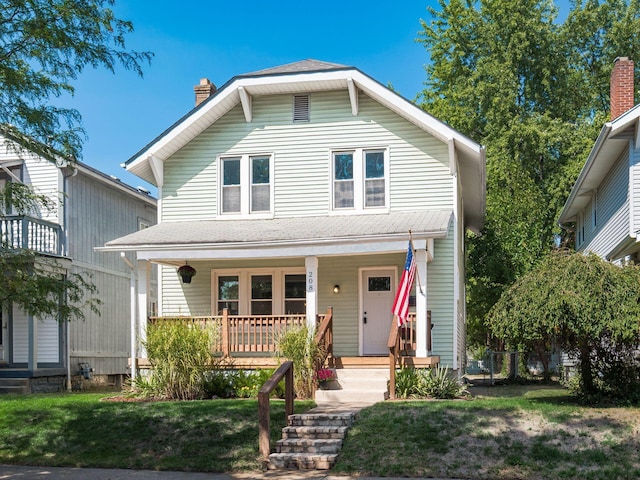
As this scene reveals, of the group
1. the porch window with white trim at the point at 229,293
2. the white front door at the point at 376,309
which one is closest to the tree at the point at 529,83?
the white front door at the point at 376,309

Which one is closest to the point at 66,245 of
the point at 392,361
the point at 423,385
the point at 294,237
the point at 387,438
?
the point at 294,237

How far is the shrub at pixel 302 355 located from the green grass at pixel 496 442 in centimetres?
256

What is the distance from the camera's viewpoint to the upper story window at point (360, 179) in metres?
18.5

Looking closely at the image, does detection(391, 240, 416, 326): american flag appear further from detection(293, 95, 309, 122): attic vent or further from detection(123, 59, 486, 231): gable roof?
detection(293, 95, 309, 122): attic vent

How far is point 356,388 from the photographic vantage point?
15.3 meters

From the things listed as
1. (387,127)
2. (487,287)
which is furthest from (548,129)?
(387,127)

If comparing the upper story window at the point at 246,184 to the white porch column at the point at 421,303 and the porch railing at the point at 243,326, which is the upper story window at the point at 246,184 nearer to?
the porch railing at the point at 243,326

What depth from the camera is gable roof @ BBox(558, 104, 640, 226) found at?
1603 centimetres

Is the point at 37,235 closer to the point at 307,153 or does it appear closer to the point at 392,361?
the point at 307,153

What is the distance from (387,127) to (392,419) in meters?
8.75

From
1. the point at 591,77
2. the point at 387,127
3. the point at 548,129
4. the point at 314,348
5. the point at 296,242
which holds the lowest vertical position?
the point at 314,348

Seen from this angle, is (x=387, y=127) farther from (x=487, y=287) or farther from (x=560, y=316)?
(x=487, y=287)

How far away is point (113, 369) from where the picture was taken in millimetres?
24594

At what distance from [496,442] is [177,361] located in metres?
6.87
